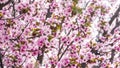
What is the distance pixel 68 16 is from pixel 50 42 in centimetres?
140

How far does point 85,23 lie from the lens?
10.5 metres

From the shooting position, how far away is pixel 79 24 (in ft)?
34.7

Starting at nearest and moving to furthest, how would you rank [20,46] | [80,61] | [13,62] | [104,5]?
[20,46], [13,62], [80,61], [104,5]

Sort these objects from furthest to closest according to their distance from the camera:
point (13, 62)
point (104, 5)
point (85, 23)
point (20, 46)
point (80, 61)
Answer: point (104, 5), point (85, 23), point (80, 61), point (13, 62), point (20, 46)

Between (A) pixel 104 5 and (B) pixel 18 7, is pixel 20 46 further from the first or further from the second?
(A) pixel 104 5

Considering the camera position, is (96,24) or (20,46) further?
(96,24)

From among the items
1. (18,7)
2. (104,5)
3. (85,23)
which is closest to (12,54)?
(18,7)

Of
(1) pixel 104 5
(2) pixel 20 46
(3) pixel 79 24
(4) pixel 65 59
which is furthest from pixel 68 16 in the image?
(1) pixel 104 5

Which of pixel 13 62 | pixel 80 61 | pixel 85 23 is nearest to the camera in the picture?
pixel 13 62

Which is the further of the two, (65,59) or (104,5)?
(104,5)

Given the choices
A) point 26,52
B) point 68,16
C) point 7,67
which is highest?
point 68,16

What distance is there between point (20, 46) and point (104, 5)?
5957 millimetres

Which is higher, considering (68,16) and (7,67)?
(68,16)

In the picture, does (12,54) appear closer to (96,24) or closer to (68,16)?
(68,16)
